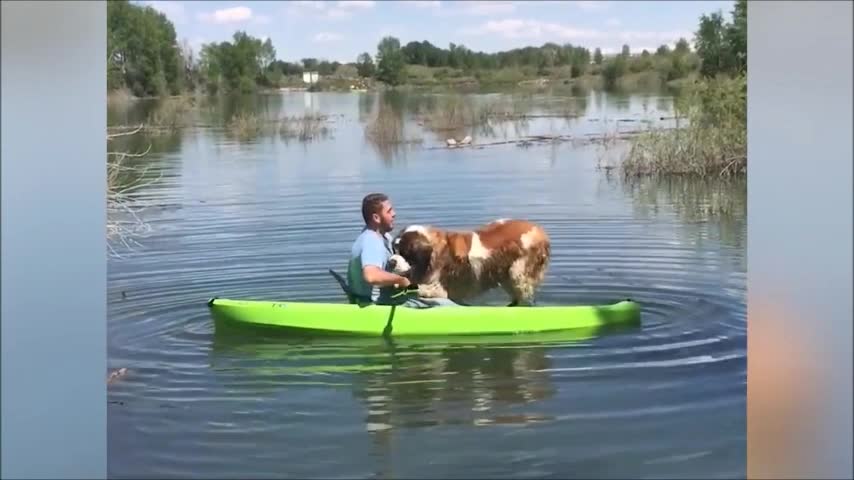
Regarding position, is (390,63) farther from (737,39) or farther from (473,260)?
(473,260)

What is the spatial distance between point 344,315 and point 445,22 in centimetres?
379

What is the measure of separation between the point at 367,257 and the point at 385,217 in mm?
239

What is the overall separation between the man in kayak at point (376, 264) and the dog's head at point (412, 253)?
60 millimetres

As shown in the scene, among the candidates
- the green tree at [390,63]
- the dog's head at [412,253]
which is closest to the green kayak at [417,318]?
the dog's head at [412,253]

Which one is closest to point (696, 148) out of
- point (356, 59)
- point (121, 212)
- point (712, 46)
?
point (712, 46)

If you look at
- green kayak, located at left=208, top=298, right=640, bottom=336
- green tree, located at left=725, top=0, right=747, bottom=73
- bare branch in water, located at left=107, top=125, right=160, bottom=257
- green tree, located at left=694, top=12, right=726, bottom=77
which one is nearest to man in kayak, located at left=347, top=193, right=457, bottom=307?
green kayak, located at left=208, top=298, right=640, bottom=336

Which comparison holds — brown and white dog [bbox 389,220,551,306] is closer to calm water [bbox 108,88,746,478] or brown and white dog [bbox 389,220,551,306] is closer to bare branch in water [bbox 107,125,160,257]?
calm water [bbox 108,88,746,478]

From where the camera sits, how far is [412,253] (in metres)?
5.92

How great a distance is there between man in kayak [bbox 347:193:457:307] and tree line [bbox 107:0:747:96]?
376 centimetres

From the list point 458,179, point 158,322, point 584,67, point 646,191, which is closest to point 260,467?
point 158,322

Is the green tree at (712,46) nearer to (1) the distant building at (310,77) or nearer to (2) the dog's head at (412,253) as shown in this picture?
(1) the distant building at (310,77)

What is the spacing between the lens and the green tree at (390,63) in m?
9.76
